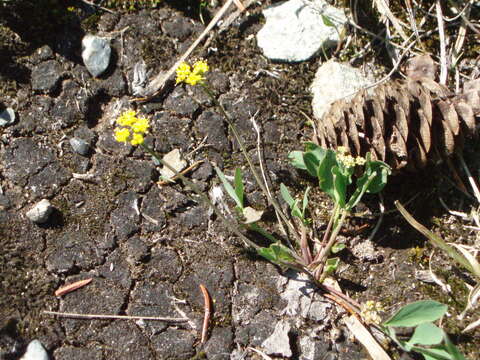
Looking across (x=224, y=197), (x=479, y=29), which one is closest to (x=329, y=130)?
(x=224, y=197)

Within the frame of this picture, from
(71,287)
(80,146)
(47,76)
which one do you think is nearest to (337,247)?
(71,287)

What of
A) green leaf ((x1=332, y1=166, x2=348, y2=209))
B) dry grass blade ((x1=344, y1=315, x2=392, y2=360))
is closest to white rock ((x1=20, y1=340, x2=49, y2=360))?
dry grass blade ((x1=344, y1=315, x2=392, y2=360))

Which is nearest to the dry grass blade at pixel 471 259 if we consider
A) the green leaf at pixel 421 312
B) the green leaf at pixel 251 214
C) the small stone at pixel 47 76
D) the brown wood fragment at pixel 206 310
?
the green leaf at pixel 421 312

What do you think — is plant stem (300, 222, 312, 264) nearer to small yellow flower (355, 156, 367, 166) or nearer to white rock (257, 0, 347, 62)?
small yellow flower (355, 156, 367, 166)

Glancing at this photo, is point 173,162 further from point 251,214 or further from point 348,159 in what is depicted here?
point 348,159

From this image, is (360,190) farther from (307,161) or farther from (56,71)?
(56,71)

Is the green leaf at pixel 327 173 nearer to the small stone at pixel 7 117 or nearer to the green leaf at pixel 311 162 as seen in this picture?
the green leaf at pixel 311 162
